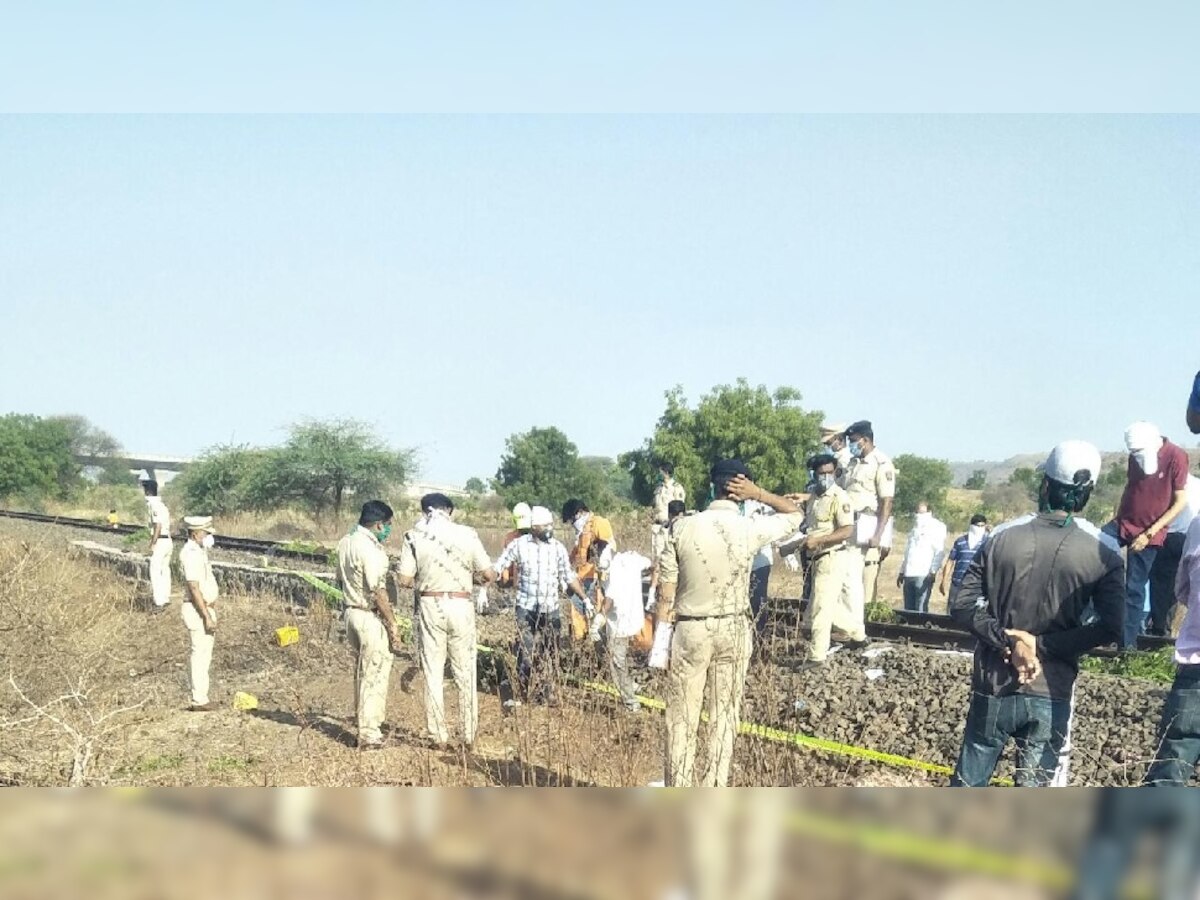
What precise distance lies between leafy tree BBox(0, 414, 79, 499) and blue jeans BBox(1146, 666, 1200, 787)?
147 feet

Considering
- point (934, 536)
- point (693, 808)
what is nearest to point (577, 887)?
point (693, 808)

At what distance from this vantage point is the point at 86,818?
0.95m

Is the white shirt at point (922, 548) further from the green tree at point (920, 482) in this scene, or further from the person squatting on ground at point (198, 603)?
the green tree at point (920, 482)

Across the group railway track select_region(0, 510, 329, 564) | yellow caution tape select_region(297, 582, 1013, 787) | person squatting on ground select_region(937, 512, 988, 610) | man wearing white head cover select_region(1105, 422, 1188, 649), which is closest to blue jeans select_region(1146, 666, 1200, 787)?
yellow caution tape select_region(297, 582, 1013, 787)

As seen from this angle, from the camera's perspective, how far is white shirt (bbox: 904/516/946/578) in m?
14.3

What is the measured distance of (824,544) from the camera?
30.4 ft

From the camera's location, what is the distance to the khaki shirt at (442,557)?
855 cm

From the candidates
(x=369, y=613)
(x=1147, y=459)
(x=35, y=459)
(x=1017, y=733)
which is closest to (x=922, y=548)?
(x=1147, y=459)

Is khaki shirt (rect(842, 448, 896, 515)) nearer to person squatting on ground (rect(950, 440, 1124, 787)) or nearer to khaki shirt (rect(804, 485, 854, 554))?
khaki shirt (rect(804, 485, 854, 554))

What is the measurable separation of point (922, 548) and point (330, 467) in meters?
14.6

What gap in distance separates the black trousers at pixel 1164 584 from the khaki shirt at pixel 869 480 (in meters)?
2.07

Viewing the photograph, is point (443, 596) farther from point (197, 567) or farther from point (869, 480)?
point (869, 480)

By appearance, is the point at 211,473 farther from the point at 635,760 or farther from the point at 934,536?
the point at 635,760

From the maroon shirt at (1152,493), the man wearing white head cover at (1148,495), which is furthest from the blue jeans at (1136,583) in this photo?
the maroon shirt at (1152,493)
